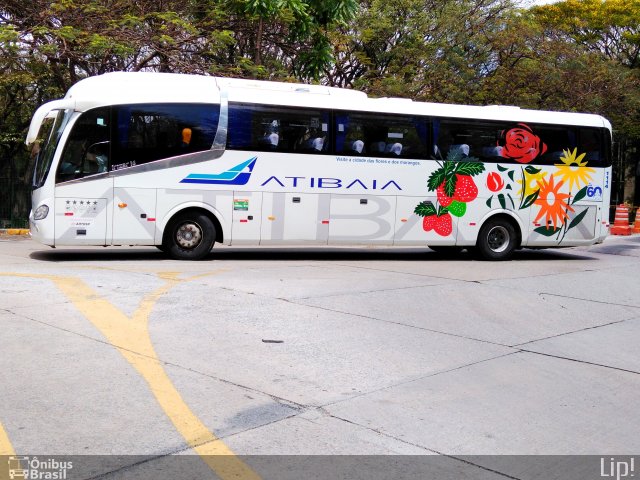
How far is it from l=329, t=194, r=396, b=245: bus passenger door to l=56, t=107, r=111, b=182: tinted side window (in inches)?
185

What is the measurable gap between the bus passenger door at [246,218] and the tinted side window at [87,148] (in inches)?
105

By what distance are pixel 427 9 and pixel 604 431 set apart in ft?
93.8

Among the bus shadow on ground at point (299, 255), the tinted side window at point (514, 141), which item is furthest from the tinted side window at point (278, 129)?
the tinted side window at point (514, 141)

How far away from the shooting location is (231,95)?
1477cm

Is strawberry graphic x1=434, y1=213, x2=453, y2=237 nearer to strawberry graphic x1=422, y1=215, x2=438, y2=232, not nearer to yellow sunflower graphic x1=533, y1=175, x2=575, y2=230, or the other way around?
strawberry graphic x1=422, y1=215, x2=438, y2=232

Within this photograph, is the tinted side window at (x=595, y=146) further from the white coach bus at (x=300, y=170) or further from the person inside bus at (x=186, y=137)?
the person inside bus at (x=186, y=137)

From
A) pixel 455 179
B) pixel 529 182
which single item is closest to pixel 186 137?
pixel 455 179

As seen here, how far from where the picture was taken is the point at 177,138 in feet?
47.4

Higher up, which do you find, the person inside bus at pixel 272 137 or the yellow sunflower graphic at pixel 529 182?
the person inside bus at pixel 272 137

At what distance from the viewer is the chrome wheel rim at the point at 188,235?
14.8 metres

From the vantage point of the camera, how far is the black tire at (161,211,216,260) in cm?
1474

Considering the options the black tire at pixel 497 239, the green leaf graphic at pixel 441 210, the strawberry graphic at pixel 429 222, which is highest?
the green leaf graphic at pixel 441 210

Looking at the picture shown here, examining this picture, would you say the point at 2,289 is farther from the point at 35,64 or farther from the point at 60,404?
the point at 35,64

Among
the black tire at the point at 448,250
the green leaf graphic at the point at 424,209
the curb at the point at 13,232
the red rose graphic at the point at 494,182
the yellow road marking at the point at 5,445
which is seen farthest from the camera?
the curb at the point at 13,232
